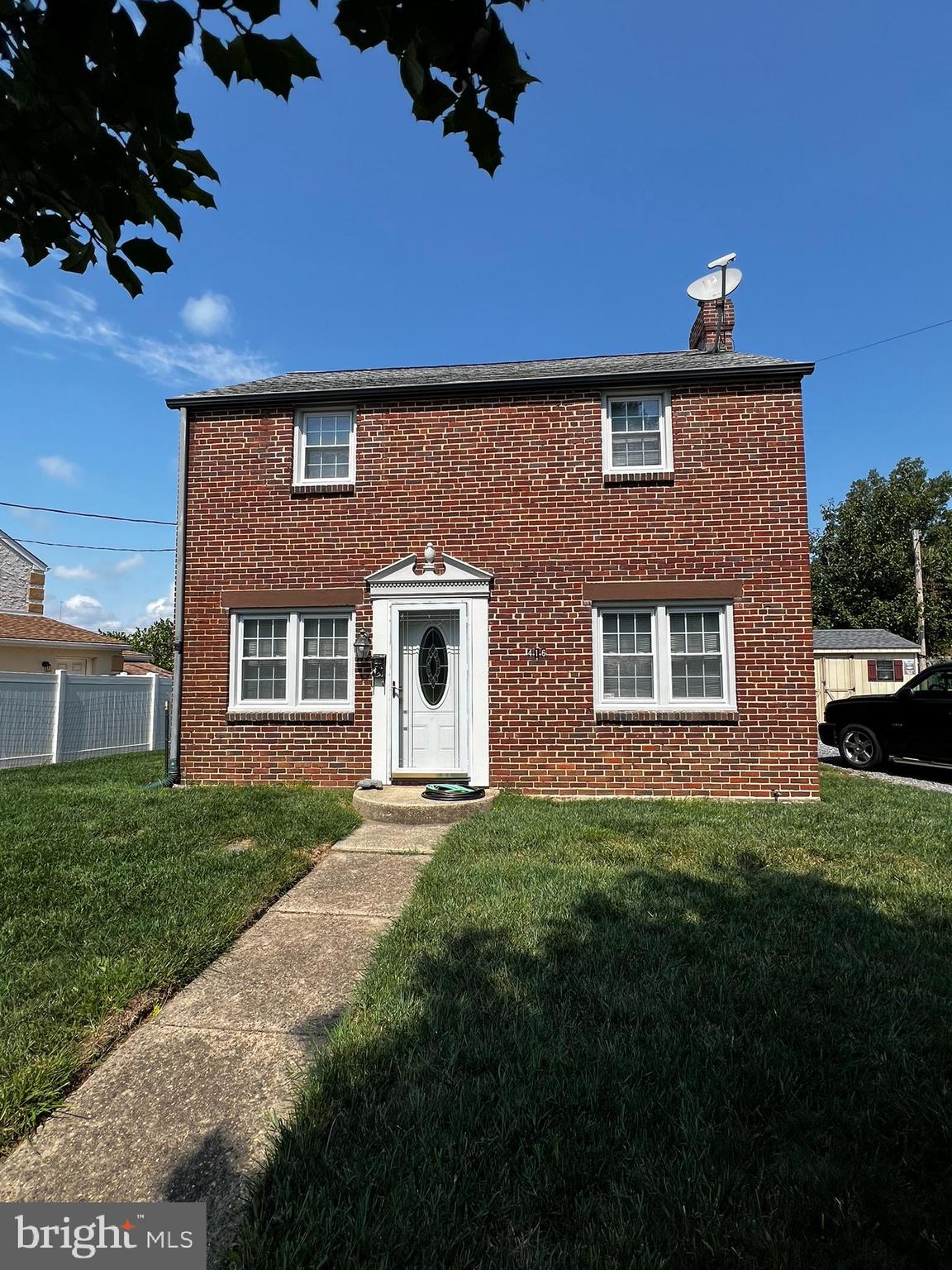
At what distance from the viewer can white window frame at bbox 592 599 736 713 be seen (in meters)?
8.12

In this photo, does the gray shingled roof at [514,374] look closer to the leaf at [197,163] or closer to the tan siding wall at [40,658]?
the leaf at [197,163]

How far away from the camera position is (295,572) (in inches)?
343

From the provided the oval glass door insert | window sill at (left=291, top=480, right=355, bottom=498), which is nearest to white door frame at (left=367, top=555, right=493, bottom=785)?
the oval glass door insert

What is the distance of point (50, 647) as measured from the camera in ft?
63.7

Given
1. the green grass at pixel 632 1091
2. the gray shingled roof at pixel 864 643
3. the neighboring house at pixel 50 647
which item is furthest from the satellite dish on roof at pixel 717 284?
the neighboring house at pixel 50 647

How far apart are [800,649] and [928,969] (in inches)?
209

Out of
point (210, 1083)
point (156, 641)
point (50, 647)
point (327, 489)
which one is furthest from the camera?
point (156, 641)

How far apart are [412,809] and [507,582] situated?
314 centimetres

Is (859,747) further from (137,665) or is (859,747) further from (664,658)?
(137,665)

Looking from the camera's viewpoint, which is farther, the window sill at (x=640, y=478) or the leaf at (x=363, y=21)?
the window sill at (x=640, y=478)

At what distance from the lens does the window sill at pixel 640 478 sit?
27.3 ft

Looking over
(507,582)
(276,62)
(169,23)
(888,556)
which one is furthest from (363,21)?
(888,556)

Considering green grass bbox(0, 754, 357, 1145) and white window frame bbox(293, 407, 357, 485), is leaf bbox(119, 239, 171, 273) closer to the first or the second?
green grass bbox(0, 754, 357, 1145)

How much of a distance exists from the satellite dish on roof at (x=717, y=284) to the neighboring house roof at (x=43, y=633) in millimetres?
19172
